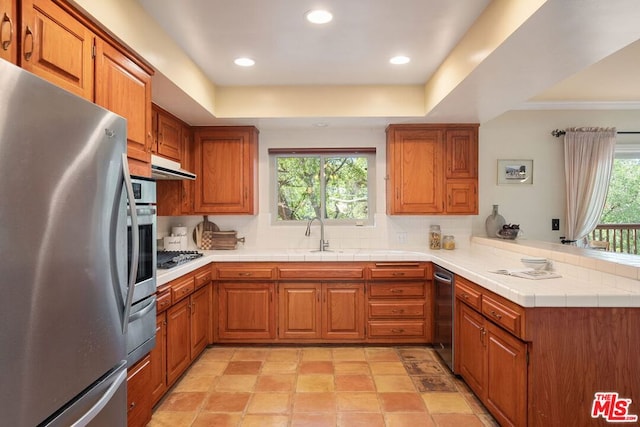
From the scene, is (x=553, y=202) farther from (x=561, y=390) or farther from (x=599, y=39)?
(x=561, y=390)

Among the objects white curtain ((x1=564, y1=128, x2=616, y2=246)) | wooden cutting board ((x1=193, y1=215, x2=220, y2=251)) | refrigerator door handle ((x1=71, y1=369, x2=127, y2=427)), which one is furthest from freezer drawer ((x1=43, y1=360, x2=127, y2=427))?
white curtain ((x1=564, y1=128, x2=616, y2=246))

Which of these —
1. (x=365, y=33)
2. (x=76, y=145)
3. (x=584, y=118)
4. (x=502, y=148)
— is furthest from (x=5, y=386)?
(x=584, y=118)

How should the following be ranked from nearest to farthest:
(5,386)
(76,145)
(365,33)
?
(5,386), (76,145), (365,33)

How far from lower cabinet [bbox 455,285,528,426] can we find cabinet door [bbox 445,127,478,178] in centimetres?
147

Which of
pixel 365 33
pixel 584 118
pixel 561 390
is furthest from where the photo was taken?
pixel 584 118

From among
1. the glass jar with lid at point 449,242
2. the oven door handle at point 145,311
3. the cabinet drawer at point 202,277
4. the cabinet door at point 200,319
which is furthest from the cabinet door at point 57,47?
the glass jar with lid at point 449,242

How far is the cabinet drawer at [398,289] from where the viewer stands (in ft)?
11.3

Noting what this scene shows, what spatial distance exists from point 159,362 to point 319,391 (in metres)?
1.13

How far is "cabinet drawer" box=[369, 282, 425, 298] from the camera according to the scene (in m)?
3.44

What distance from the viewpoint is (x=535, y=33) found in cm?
181

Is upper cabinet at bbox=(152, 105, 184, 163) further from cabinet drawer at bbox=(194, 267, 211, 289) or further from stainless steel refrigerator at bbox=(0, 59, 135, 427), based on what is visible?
stainless steel refrigerator at bbox=(0, 59, 135, 427)

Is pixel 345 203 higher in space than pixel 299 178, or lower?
lower

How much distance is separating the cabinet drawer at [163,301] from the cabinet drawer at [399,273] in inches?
71.8

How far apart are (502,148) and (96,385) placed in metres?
4.22
